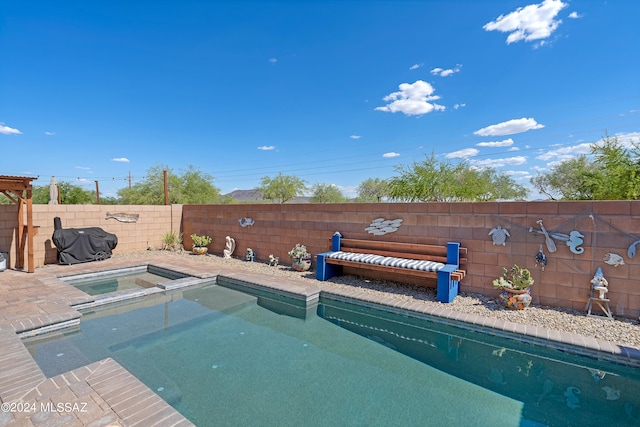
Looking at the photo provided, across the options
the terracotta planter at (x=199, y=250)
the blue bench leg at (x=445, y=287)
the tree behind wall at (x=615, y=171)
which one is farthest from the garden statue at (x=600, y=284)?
the terracotta planter at (x=199, y=250)

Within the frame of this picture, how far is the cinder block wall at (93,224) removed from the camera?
8098 mm

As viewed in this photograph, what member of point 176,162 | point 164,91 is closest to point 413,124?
point 164,91

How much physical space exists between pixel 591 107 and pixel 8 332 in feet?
76.7

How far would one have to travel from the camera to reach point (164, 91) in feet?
50.6

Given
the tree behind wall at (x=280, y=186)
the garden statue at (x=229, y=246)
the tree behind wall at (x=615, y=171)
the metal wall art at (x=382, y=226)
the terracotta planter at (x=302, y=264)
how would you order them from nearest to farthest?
the tree behind wall at (x=615, y=171), the metal wall art at (x=382, y=226), the terracotta planter at (x=302, y=264), the garden statue at (x=229, y=246), the tree behind wall at (x=280, y=186)

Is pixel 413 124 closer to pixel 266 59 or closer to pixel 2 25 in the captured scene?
pixel 266 59

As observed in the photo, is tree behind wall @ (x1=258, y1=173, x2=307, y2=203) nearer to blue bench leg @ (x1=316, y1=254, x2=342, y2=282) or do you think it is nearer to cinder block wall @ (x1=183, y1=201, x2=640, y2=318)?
cinder block wall @ (x1=183, y1=201, x2=640, y2=318)

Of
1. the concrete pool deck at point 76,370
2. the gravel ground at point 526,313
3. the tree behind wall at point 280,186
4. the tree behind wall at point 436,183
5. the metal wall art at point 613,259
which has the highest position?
the tree behind wall at point 280,186

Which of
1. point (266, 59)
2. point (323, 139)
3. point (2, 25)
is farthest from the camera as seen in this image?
point (323, 139)

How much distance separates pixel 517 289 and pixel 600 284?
1.04m

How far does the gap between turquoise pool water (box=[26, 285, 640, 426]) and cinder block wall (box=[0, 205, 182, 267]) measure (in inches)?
210

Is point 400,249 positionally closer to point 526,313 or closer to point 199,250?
point 526,313

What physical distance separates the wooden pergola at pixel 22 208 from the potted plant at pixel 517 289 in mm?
10349

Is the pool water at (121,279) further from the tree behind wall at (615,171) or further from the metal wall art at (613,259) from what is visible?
the tree behind wall at (615,171)
